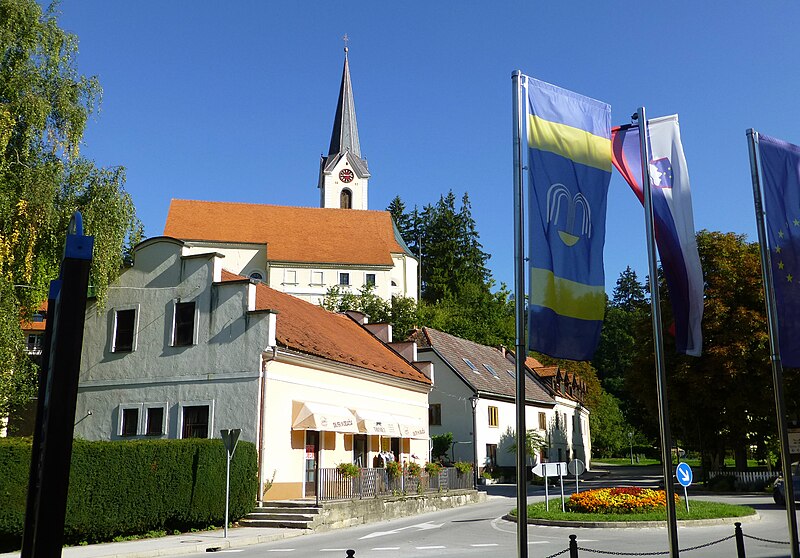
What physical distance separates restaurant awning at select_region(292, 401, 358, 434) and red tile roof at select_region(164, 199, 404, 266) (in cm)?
5323

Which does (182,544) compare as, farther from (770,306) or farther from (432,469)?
(432,469)

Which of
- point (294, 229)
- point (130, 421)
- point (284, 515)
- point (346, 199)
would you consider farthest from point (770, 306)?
point (346, 199)

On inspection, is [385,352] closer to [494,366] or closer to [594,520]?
[594,520]

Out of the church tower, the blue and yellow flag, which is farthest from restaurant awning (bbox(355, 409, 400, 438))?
the church tower

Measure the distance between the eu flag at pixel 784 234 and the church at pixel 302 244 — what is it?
215 ft

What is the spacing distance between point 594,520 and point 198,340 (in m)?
13.5

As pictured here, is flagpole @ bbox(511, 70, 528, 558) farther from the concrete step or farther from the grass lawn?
the concrete step

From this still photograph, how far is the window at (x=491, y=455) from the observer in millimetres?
47213

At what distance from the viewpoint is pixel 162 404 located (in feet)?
83.6

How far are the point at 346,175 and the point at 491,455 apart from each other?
56.4 metres

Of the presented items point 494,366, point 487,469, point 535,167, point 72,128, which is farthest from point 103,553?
point 494,366

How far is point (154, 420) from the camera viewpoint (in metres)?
25.6

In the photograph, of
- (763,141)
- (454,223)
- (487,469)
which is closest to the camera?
(763,141)

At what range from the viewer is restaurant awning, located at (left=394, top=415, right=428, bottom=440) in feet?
105
